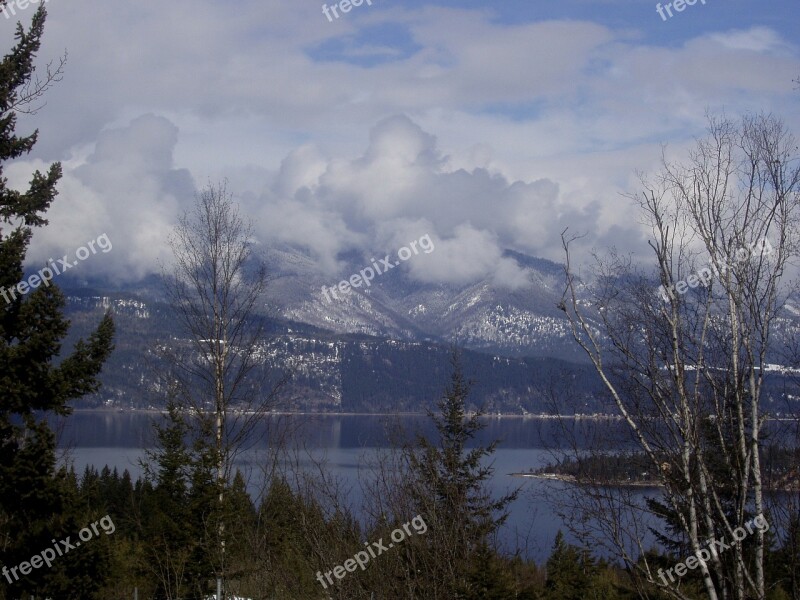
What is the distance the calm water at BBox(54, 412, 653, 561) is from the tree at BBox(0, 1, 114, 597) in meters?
3.73

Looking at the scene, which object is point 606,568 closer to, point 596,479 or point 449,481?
point 449,481

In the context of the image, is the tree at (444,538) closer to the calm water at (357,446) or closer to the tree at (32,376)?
the calm water at (357,446)

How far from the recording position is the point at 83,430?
125 metres

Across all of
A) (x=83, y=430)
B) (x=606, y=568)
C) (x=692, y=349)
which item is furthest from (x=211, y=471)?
(x=83, y=430)

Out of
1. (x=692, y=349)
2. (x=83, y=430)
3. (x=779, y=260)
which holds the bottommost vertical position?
(x=83, y=430)

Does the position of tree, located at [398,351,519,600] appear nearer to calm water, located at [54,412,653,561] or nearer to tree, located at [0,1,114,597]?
calm water, located at [54,412,653,561]

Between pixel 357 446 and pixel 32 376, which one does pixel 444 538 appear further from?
pixel 357 446

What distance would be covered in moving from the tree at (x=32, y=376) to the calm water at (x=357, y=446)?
147 inches

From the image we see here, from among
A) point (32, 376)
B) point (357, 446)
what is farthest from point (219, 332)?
point (357, 446)

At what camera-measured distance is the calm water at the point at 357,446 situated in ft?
40.2

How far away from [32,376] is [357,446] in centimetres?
3191

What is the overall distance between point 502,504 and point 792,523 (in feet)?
49.5

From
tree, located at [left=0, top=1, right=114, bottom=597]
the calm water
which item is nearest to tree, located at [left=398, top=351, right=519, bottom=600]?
the calm water

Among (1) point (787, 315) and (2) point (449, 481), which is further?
(2) point (449, 481)
